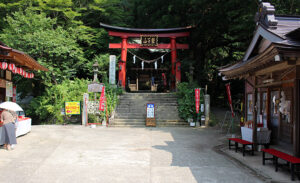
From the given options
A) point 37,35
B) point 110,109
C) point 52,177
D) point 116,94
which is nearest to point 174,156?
point 52,177

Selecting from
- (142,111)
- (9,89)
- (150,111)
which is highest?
(9,89)

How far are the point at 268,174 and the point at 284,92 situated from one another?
402 centimetres

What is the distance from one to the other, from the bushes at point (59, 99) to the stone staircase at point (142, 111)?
99 centimetres

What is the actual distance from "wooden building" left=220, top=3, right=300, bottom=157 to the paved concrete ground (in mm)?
2160

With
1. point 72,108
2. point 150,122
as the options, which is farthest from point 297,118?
point 72,108

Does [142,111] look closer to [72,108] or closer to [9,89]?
[72,108]

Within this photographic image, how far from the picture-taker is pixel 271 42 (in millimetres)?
6113

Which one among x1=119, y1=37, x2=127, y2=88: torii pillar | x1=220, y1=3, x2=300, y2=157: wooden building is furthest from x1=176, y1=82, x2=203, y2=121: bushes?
x1=119, y1=37, x2=127, y2=88: torii pillar

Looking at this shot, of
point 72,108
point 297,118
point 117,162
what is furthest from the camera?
point 72,108

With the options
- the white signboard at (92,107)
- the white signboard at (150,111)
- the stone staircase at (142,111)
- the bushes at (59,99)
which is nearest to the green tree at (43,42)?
the bushes at (59,99)

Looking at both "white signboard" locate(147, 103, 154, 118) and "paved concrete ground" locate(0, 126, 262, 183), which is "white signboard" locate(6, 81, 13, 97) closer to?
"paved concrete ground" locate(0, 126, 262, 183)

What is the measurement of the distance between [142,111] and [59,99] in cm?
590

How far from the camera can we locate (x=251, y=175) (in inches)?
253

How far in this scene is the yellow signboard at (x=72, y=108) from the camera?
16.7 meters
